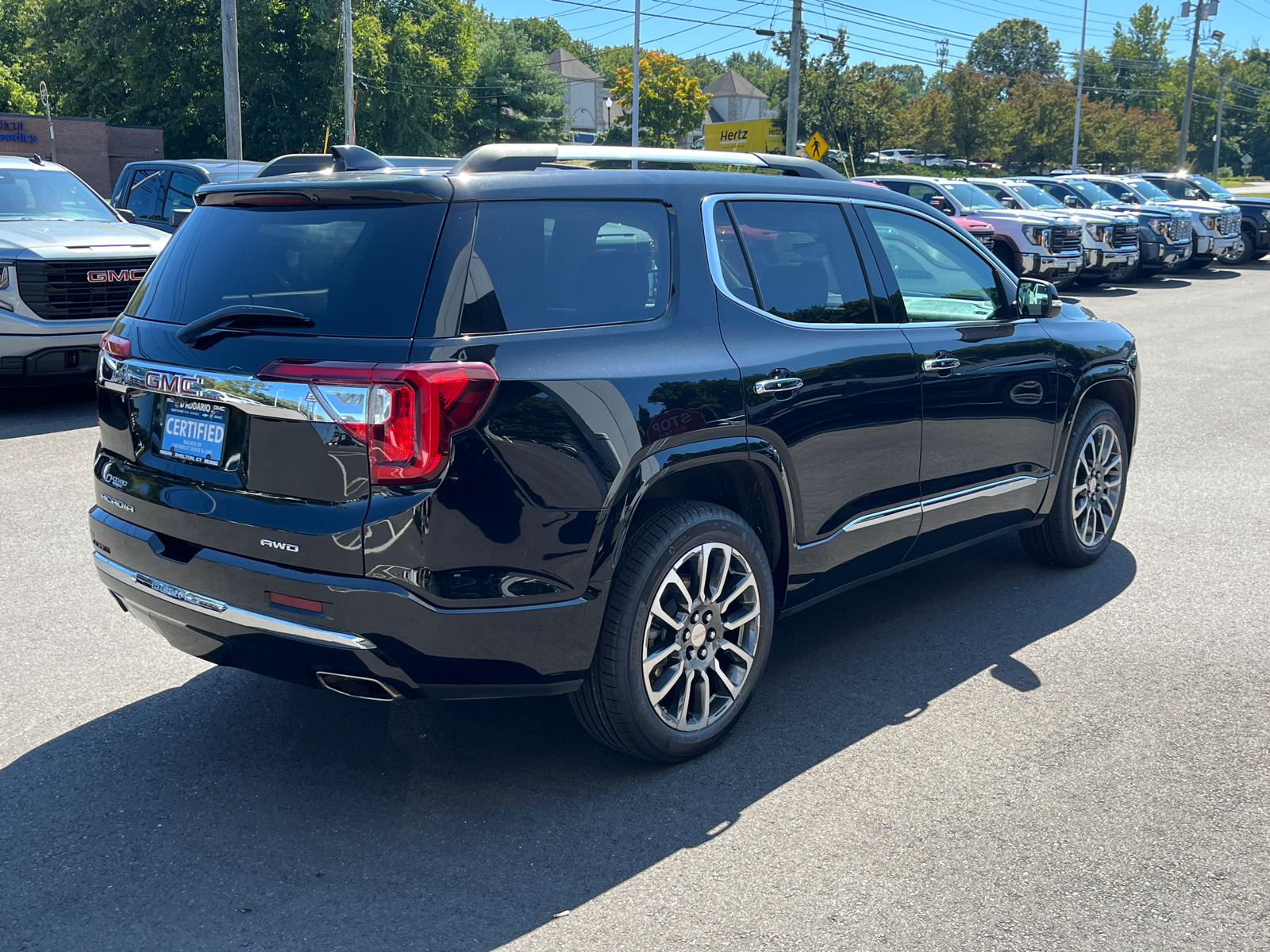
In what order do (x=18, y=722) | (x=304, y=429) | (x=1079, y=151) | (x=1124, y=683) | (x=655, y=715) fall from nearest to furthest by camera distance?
(x=304, y=429) < (x=655, y=715) < (x=18, y=722) < (x=1124, y=683) < (x=1079, y=151)

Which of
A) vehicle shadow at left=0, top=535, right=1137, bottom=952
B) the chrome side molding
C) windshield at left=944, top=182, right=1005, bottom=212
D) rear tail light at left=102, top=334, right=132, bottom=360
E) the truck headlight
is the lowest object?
vehicle shadow at left=0, top=535, right=1137, bottom=952

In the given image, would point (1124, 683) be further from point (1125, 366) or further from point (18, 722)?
point (18, 722)

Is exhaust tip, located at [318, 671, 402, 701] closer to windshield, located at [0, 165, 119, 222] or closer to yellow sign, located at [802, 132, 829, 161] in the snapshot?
windshield, located at [0, 165, 119, 222]

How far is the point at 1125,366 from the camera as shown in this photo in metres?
5.75

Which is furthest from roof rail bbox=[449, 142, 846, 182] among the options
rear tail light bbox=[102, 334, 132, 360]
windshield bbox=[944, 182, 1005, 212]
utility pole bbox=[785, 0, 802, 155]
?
utility pole bbox=[785, 0, 802, 155]

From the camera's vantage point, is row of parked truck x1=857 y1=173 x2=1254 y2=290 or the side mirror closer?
the side mirror

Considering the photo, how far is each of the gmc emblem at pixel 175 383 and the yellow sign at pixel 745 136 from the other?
4152 centimetres

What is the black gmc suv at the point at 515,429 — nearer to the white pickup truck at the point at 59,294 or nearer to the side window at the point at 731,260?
the side window at the point at 731,260

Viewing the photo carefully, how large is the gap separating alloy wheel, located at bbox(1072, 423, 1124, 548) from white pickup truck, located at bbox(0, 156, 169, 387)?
6.95 m

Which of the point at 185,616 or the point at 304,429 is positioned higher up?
the point at 304,429

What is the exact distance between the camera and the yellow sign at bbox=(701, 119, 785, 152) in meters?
45.3

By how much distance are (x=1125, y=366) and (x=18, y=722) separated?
197 inches

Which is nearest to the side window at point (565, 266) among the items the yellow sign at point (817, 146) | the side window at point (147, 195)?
the side window at point (147, 195)

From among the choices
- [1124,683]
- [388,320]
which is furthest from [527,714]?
[1124,683]
